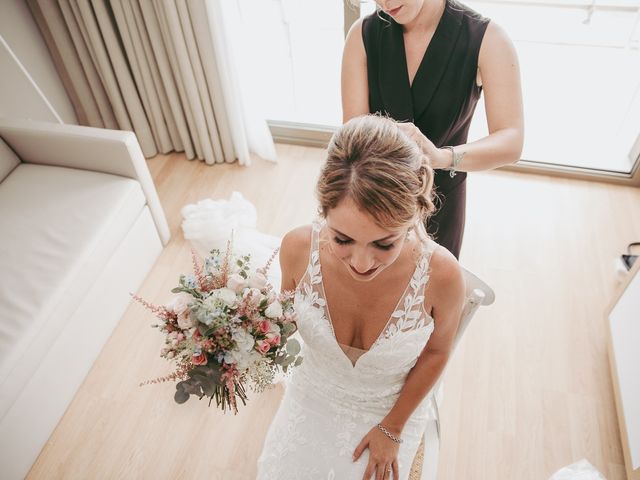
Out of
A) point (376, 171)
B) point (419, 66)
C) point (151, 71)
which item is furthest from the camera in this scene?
point (151, 71)

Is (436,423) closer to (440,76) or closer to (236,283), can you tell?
(236,283)

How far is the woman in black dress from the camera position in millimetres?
1459

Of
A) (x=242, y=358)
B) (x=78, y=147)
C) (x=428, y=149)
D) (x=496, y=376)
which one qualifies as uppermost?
(x=428, y=149)

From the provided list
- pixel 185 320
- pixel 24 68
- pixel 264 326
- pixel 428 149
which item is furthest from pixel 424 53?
pixel 24 68

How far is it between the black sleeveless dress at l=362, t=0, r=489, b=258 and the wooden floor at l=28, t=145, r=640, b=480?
1164 millimetres

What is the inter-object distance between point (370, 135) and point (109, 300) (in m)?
1.90

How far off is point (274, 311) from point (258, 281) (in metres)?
0.10

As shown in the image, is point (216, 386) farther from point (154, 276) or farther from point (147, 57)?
point (147, 57)

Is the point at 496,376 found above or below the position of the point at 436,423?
below

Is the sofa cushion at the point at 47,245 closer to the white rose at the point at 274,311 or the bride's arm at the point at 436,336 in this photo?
the white rose at the point at 274,311

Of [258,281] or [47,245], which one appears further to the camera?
[47,245]

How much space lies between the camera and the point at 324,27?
11.7 ft

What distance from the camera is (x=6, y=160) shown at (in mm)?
2609

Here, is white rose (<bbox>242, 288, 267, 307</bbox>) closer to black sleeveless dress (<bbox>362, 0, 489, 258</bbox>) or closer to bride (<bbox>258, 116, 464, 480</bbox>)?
bride (<bbox>258, 116, 464, 480</bbox>)
